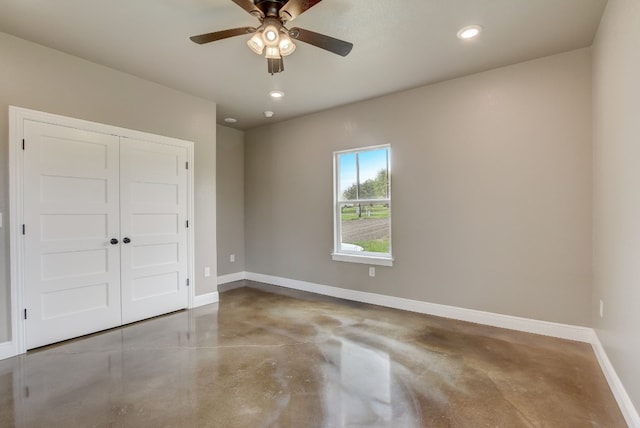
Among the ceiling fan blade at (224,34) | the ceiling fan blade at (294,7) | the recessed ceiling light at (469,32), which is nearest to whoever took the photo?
the ceiling fan blade at (294,7)

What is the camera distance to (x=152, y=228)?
12.0 feet

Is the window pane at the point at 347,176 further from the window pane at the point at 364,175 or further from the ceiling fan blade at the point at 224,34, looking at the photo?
the ceiling fan blade at the point at 224,34

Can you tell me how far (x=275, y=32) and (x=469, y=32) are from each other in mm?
1641

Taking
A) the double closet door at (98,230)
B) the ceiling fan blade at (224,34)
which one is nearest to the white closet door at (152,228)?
the double closet door at (98,230)

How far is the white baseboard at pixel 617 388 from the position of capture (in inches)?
70.0

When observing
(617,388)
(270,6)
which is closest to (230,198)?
(270,6)

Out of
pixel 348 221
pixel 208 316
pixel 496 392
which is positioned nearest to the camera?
pixel 496 392

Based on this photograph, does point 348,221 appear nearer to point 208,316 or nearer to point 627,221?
point 208,316

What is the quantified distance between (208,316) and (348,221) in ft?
7.24

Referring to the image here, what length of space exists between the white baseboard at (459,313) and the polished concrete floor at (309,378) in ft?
0.43

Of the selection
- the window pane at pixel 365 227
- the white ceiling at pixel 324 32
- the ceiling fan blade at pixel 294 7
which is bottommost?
the window pane at pixel 365 227

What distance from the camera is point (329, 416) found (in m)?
1.89

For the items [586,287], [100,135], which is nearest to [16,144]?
[100,135]

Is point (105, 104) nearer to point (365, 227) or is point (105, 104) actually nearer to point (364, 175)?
Answer: point (364, 175)
